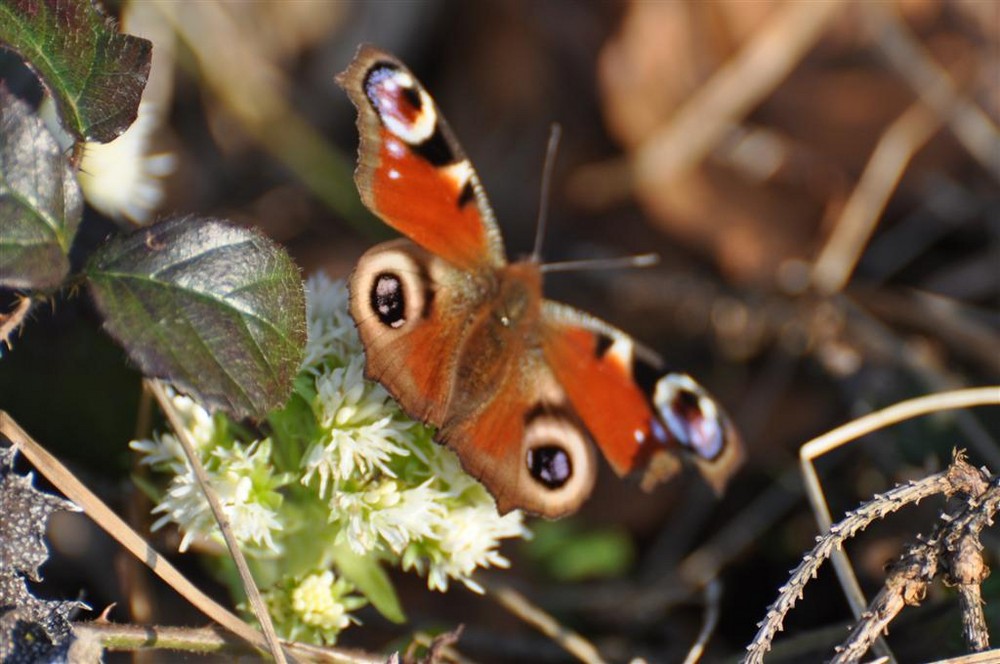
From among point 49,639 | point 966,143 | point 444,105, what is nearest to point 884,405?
point 966,143

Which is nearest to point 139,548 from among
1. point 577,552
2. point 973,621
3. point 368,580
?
point 368,580

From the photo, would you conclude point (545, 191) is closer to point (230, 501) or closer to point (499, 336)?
point (499, 336)

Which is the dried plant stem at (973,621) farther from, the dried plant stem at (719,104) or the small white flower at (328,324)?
the dried plant stem at (719,104)

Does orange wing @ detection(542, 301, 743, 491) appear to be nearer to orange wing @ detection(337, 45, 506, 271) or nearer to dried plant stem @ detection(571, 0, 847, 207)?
orange wing @ detection(337, 45, 506, 271)

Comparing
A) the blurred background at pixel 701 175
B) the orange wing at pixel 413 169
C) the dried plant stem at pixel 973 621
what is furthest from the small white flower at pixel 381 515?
the blurred background at pixel 701 175

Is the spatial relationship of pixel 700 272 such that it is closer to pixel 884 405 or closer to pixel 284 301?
pixel 884 405
